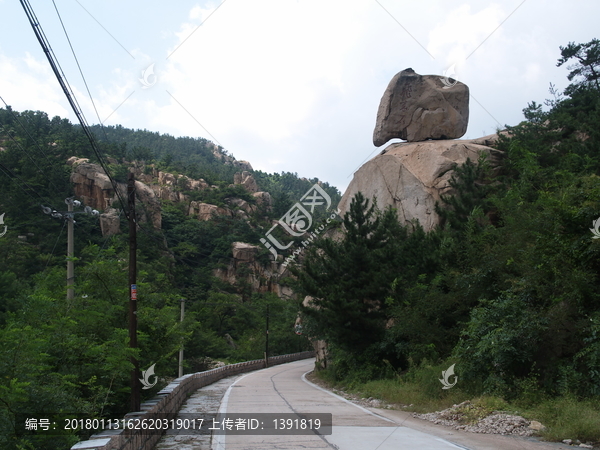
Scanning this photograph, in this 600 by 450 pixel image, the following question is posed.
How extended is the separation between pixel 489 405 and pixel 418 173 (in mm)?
20309

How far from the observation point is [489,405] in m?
12.2

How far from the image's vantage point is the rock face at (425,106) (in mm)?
34000

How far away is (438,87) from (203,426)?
29224 mm

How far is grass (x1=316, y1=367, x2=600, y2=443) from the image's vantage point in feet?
30.3

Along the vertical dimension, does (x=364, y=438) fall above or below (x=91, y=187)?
below

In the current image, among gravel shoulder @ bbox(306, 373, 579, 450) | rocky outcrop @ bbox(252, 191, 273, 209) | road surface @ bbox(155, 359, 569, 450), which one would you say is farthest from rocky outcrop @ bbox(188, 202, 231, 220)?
gravel shoulder @ bbox(306, 373, 579, 450)

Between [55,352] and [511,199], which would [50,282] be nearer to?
[55,352]

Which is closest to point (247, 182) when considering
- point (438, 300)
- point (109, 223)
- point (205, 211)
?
point (205, 211)

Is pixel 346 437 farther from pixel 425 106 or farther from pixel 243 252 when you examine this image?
pixel 243 252

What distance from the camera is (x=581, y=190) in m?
13.2

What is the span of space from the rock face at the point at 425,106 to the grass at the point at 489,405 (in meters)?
19.9

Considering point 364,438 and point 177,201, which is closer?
point 364,438

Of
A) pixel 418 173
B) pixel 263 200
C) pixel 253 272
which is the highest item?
pixel 263 200

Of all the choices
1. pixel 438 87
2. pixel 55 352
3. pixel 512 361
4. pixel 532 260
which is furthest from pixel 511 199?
pixel 55 352
